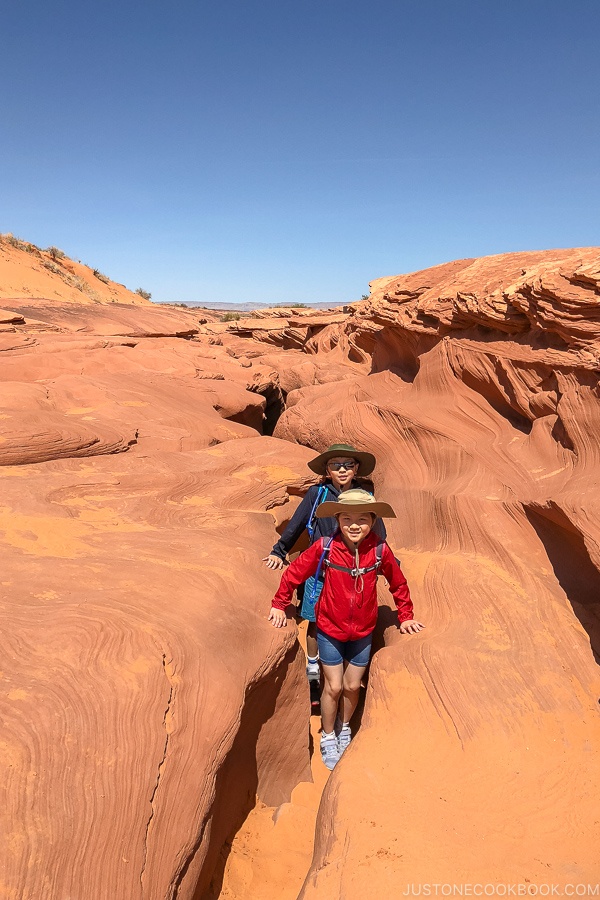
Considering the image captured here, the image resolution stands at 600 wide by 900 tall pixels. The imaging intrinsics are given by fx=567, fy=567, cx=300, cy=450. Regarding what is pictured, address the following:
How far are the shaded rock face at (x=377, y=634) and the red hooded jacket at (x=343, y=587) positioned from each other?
0.31 meters

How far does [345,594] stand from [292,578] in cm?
35

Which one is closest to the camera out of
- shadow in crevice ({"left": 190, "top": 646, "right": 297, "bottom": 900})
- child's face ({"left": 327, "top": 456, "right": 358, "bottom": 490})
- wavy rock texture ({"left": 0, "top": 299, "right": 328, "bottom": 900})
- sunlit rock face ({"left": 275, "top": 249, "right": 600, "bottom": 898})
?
wavy rock texture ({"left": 0, "top": 299, "right": 328, "bottom": 900})

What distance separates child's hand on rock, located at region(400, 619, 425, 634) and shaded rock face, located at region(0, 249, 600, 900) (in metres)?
0.06

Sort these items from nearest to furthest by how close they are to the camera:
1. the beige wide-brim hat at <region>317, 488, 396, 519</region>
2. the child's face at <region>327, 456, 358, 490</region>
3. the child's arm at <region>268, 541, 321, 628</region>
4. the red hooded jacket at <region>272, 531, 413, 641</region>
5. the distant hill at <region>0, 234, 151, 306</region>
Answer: the beige wide-brim hat at <region>317, 488, 396, 519</region>
the red hooded jacket at <region>272, 531, 413, 641</region>
the child's arm at <region>268, 541, 321, 628</region>
the child's face at <region>327, 456, 358, 490</region>
the distant hill at <region>0, 234, 151, 306</region>

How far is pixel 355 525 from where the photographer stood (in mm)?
3324

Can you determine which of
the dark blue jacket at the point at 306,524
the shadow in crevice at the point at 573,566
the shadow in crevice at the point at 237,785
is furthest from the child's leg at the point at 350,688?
the shadow in crevice at the point at 573,566

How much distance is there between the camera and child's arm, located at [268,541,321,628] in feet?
11.6

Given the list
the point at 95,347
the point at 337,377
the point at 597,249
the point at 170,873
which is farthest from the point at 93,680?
the point at 95,347

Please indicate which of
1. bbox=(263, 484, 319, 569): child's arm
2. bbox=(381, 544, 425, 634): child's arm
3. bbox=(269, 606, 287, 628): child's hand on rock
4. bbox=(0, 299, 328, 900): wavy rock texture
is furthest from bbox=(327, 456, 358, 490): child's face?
bbox=(269, 606, 287, 628): child's hand on rock

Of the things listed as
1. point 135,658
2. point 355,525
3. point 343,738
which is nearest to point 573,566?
point 355,525

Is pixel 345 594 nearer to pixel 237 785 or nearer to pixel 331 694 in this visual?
pixel 331 694

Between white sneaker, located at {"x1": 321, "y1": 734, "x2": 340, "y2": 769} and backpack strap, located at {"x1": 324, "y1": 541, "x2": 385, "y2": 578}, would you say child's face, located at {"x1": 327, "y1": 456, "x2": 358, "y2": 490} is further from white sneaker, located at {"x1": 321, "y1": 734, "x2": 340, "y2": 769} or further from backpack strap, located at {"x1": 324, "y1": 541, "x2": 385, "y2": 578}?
white sneaker, located at {"x1": 321, "y1": 734, "x2": 340, "y2": 769}

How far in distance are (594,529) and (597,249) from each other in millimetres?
2963

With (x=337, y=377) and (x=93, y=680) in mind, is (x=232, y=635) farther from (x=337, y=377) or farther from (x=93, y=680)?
(x=337, y=377)
